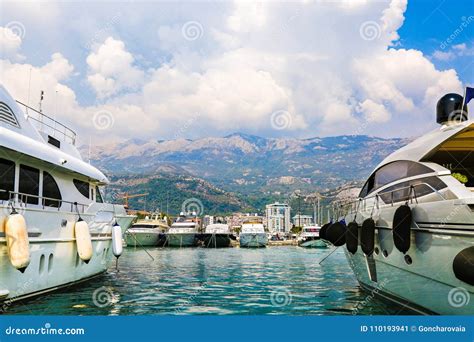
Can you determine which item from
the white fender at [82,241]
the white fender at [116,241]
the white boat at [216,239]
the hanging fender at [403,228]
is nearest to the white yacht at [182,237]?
the white boat at [216,239]

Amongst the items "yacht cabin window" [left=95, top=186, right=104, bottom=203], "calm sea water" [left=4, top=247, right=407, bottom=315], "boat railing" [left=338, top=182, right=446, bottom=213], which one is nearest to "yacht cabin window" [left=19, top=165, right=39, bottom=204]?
"calm sea water" [left=4, top=247, right=407, bottom=315]

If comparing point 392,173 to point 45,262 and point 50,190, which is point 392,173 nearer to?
point 45,262

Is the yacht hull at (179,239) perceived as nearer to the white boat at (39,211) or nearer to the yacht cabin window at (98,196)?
the yacht cabin window at (98,196)

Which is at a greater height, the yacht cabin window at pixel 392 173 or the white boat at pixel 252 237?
the yacht cabin window at pixel 392 173

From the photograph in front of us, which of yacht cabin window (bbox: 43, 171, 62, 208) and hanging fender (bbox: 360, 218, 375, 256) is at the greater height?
yacht cabin window (bbox: 43, 171, 62, 208)

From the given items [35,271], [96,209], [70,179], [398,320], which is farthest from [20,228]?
[398,320]

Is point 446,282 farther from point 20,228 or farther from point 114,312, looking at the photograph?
point 20,228

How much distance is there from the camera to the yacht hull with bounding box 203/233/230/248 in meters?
54.6

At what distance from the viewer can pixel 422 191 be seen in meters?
8.04

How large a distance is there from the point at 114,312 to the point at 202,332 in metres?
4.30

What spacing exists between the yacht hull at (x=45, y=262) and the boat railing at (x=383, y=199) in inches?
314

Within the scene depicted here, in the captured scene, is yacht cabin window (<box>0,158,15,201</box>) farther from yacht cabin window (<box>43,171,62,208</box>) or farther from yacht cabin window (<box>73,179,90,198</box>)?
yacht cabin window (<box>73,179,90,198</box>)

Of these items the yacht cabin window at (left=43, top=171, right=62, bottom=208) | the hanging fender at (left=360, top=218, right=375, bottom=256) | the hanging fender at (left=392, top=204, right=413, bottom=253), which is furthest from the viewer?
the yacht cabin window at (left=43, top=171, right=62, bottom=208)

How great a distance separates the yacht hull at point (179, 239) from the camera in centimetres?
5466
